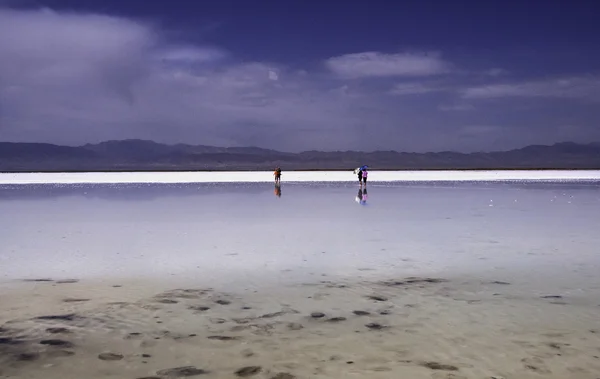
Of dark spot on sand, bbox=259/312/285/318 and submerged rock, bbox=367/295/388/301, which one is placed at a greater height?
submerged rock, bbox=367/295/388/301

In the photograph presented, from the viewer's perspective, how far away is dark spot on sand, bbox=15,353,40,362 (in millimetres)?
5633

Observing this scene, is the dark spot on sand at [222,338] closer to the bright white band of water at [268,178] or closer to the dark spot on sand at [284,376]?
the dark spot on sand at [284,376]

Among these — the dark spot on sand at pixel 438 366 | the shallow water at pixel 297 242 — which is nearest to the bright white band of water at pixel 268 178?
the shallow water at pixel 297 242

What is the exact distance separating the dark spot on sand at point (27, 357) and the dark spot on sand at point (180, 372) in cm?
125

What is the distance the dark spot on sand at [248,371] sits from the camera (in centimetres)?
524

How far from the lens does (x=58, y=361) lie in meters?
5.61

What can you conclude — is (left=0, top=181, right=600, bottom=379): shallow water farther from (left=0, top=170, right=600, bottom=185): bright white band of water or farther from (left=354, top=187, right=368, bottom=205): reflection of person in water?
(left=0, top=170, right=600, bottom=185): bright white band of water

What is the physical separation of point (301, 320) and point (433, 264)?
425 centimetres

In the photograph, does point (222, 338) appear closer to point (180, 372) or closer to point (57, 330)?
point (180, 372)

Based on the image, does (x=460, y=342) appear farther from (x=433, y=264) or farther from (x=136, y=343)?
(x=433, y=264)

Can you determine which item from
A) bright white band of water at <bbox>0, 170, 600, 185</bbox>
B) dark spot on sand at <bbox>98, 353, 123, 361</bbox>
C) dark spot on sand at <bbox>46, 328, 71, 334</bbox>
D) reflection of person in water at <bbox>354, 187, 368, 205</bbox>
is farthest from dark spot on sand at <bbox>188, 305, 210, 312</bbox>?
bright white band of water at <bbox>0, 170, 600, 185</bbox>

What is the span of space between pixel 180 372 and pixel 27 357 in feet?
4.90

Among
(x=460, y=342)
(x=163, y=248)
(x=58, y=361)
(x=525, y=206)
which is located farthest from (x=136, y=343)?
(x=525, y=206)

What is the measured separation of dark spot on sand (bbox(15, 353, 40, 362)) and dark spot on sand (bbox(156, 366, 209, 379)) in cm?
125
